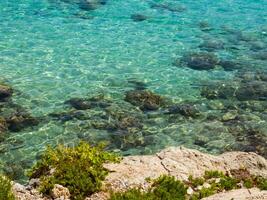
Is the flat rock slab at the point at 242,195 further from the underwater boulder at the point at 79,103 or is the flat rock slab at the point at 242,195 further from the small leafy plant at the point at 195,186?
the underwater boulder at the point at 79,103

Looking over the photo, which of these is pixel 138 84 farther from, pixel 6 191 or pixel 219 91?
pixel 6 191

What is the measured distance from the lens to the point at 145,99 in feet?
81.1

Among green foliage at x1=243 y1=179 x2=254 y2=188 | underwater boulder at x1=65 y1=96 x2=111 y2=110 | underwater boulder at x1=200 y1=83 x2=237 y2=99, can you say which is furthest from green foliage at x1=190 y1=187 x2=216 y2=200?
underwater boulder at x1=200 y1=83 x2=237 y2=99

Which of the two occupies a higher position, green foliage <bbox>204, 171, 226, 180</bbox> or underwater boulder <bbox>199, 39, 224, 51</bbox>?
green foliage <bbox>204, 171, 226, 180</bbox>

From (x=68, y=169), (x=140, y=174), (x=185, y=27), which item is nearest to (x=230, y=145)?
(x=140, y=174)

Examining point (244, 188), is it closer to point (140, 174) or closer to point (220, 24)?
point (140, 174)

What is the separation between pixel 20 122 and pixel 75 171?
32.5ft

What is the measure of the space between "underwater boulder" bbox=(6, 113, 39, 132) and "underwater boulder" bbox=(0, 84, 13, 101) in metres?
2.24

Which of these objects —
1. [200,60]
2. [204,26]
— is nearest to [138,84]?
[200,60]

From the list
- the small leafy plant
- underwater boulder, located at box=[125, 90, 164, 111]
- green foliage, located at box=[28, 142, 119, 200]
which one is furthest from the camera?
underwater boulder, located at box=[125, 90, 164, 111]

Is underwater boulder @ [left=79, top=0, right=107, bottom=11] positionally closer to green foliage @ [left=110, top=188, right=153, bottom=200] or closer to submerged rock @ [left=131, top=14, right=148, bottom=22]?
submerged rock @ [left=131, top=14, right=148, bottom=22]

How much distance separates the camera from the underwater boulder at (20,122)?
2183 cm

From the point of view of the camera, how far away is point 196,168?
14672 mm

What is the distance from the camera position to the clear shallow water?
2161 centimetres
